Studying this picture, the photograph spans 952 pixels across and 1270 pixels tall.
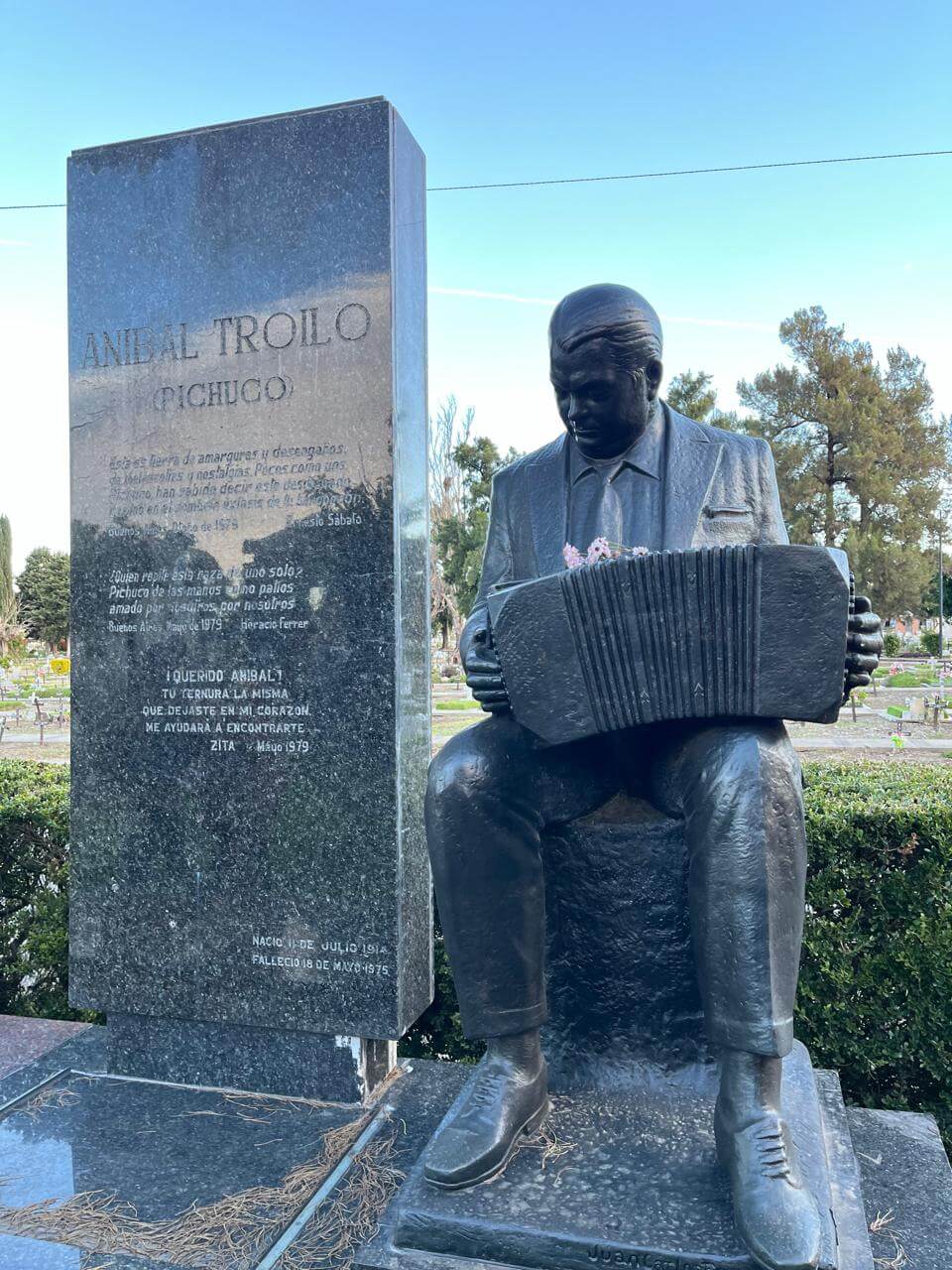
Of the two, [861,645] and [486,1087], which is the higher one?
[861,645]

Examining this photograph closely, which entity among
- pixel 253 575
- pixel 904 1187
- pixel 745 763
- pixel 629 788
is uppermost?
pixel 253 575

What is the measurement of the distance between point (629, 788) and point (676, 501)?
789 millimetres

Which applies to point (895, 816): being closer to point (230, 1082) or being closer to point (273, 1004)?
point (273, 1004)

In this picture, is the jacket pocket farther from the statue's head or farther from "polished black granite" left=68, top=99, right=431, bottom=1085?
"polished black granite" left=68, top=99, right=431, bottom=1085

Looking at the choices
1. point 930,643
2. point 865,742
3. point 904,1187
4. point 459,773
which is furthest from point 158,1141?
point 930,643

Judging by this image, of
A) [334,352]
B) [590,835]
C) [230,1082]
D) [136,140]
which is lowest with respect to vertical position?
[230,1082]

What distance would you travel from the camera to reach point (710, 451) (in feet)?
8.64

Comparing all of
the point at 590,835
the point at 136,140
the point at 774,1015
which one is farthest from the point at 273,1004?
the point at 136,140

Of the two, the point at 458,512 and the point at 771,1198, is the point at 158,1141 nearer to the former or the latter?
the point at 771,1198

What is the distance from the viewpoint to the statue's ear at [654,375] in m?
2.52

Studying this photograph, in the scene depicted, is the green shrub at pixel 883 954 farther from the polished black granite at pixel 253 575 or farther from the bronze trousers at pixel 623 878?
the polished black granite at pixel 253 575

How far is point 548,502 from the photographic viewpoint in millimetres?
2703

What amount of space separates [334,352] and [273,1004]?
7.47 feet

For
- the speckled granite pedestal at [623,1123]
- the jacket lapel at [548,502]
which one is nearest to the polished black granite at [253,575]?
the jacket lapel at [548,502]
